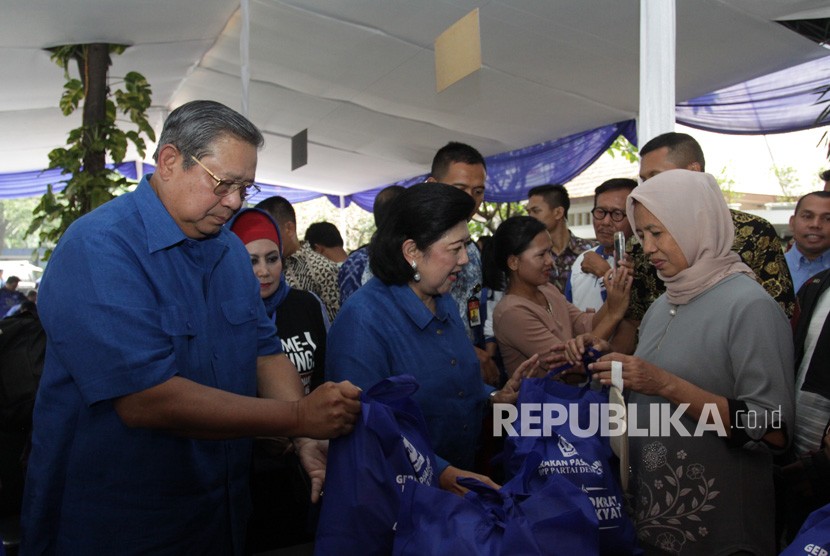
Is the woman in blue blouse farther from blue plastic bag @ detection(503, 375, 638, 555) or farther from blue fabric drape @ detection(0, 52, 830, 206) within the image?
blue fabric drape @ detection(0, 52, 830, 206)

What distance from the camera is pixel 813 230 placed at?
14.2 feet

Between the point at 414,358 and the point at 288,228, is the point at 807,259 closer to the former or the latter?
the point at 288,228

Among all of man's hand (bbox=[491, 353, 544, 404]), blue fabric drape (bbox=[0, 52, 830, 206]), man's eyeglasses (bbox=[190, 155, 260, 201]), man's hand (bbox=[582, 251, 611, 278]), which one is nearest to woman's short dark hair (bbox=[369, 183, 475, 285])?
man's hand (bbox=[491, 353, 544, 404])

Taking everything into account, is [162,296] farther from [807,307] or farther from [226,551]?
[807,307]

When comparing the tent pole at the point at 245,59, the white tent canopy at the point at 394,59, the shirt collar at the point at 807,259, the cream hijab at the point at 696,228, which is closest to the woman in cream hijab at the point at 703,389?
the cream hijab at the point at 696,228

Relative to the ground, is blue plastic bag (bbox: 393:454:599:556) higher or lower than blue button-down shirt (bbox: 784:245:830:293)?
lower

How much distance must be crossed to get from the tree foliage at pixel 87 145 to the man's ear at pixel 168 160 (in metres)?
3.96

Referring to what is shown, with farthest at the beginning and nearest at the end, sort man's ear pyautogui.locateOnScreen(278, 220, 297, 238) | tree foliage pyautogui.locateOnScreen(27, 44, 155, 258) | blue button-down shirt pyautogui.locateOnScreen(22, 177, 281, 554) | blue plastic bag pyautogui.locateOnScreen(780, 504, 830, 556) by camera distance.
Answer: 1. tree foliage pyautogui.locateOnScreen(27, 44, 155, 258)
2. man's ear pyautogui.locateOnScreen(278, 220, 297, 238)
3. blue button-down shirt pyautogui.locateOnScreen(22, 177, 281, 554)
4. blue plastic bag pyautogui.locateOnScreen(780, 504, 830, 556)

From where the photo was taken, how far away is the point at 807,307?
2.40 m

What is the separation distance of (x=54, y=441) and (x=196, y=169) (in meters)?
0.71

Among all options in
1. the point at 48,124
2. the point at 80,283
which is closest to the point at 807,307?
the point at 80,283

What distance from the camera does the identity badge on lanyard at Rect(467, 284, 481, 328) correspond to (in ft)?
9.87

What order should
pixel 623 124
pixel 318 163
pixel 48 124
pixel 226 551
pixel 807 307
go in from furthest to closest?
pixel 318 163
pixel 48 124
pixel 623 124
pixel 807 307
pixel 226 551

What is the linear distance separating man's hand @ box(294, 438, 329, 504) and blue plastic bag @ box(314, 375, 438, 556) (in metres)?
0.21
